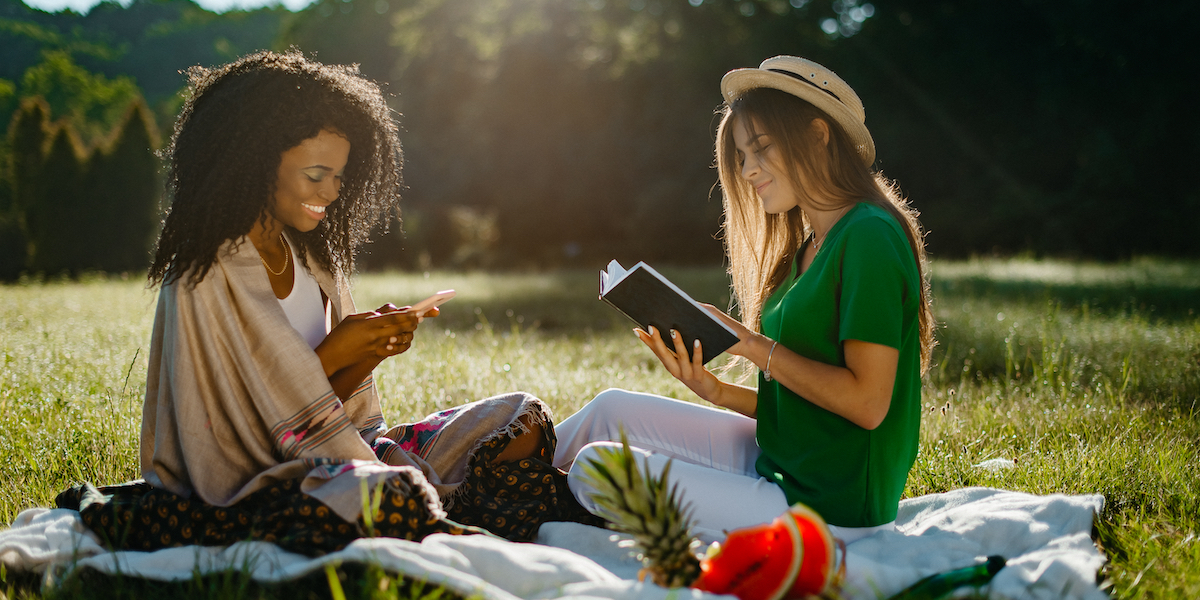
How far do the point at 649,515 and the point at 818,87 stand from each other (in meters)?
1.55

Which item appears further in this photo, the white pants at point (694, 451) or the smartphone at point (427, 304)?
the smartphone at point (427, 304)

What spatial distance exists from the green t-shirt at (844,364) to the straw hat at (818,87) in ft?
1.00

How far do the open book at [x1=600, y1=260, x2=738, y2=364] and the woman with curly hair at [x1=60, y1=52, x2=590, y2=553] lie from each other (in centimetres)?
66

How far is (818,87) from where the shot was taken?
2.64 metres

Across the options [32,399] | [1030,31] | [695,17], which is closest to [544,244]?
[695,17]

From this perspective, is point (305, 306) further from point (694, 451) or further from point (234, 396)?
point (694, 451)

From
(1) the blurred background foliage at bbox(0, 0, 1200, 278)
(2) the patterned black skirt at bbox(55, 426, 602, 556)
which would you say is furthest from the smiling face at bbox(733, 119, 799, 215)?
(1) the blurred background foliage at bbox(0, 0, 1200, 278)

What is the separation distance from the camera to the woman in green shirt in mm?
2375

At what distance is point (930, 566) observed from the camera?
2.43 m

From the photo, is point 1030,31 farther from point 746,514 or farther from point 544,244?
point 746,514

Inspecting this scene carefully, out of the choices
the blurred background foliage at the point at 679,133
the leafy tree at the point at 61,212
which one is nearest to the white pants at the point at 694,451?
the blurred background foliage at the point at 679,133

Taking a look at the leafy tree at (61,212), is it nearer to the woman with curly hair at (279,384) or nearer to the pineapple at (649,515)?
the woman with curly hair at (279,384)

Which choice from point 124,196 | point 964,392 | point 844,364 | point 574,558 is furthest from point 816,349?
point 124,196

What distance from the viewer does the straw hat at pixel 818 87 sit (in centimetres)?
260
